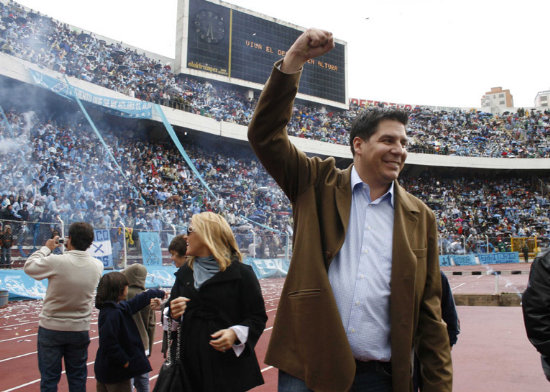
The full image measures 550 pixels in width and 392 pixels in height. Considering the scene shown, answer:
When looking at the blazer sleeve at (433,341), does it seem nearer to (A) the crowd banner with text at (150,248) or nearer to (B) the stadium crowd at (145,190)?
(B) the stadium crowd at (145,190)

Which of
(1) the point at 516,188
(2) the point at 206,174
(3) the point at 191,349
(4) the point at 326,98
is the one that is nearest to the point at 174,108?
(2) the point at 206,174

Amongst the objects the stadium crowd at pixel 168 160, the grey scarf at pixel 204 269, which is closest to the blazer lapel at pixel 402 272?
the grey scarf at pixel 204 269

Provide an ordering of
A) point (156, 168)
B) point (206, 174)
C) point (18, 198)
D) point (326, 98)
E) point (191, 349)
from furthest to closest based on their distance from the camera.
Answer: point (326, 98) → point (206, 174) → point (156, 168) → point (18, 198) → point (191, 349)

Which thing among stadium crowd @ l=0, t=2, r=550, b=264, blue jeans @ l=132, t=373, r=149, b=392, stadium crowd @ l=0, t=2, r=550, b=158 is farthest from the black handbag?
stadium crowd @ l=0, t=2, r=550, b=158

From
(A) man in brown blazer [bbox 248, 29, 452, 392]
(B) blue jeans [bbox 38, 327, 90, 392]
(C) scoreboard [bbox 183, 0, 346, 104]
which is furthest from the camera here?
(C) scoreboard [bbox 183, 0, 346, 104]

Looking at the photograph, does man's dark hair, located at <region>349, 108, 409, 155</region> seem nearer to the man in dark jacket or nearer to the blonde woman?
the man in dark jacket

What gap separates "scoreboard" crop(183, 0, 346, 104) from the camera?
29562 mm

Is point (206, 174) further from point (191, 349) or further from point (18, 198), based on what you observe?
point (191, 349)

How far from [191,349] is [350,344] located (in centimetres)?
112

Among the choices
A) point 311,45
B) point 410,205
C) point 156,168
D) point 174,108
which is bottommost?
point 410,205

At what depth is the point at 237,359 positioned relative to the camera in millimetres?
2648

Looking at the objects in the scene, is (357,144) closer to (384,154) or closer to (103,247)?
(384,154)

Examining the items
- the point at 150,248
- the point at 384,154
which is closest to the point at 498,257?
the point at 150,248

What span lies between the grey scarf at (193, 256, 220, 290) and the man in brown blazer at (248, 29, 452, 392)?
970 millimetres
